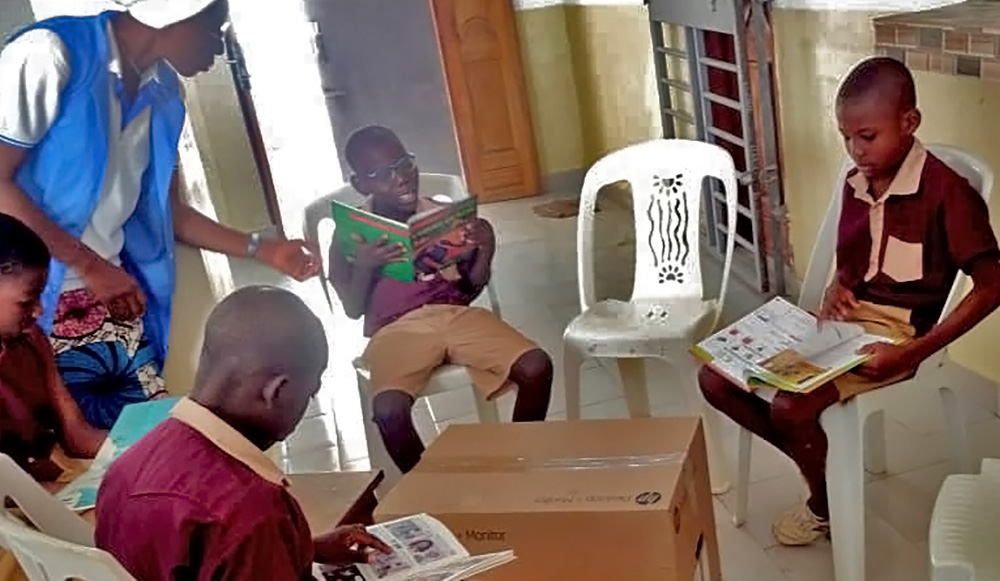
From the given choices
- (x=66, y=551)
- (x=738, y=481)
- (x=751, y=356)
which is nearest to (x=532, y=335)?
(x=738, y=481)

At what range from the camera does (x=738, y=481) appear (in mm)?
2033

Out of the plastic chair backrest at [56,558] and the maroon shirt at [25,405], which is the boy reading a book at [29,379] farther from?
the plastic chair backrest at [56,558]

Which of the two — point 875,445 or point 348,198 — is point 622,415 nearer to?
point 875,445

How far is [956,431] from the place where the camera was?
75.0 inches

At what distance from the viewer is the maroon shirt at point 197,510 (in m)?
1.06

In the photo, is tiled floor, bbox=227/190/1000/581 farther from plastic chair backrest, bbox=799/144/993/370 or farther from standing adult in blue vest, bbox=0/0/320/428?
plastic chair backrest, bbox=799/144/993/370

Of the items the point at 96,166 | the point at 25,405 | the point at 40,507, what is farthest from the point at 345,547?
the point at 96,166

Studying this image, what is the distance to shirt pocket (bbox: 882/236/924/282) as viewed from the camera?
5.64 ft

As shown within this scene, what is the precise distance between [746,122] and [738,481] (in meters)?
1.31

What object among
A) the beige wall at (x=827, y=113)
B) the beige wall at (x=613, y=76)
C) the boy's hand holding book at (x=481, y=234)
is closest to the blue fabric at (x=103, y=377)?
the boy's hand holding book at (x=481, y=234)

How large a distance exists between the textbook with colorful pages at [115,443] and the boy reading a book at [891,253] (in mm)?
1093

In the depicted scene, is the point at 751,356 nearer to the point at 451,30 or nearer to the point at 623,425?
the point at 623,425

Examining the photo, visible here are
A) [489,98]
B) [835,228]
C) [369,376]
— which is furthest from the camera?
[489,98]

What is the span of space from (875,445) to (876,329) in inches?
17.6
